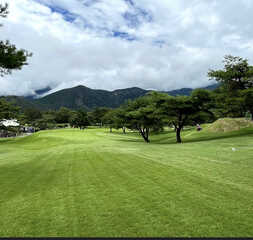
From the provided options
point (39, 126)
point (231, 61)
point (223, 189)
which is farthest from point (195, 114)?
point (39, 126)

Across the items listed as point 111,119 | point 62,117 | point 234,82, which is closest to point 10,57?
point 234,82

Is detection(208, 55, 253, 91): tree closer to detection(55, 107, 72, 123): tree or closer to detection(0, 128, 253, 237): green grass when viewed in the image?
detection(0, 128, 253, 237): green grass

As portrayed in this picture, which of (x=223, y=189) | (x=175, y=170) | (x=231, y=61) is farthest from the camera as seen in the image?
(x=231, y=61)

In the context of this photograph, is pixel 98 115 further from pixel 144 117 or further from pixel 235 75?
pixel 235 75

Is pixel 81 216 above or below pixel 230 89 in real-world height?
below

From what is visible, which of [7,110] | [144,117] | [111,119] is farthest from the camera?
[111,119]

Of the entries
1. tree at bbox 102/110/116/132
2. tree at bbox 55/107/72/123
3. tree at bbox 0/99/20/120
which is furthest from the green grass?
tree at bbox 55/107/72/123

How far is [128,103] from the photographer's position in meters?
47.4

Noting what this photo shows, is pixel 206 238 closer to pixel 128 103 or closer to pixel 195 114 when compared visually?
pixel 195 114

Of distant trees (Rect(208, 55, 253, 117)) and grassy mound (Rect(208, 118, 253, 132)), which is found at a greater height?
distant trees (Rect(208, 55, 253, 117))

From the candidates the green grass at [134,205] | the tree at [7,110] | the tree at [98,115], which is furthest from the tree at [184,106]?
the tree at [98,115]

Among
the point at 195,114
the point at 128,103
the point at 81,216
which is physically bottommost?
the point at 81,216

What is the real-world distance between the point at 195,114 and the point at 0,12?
82.4ft

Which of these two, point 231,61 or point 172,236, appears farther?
point 231,61
